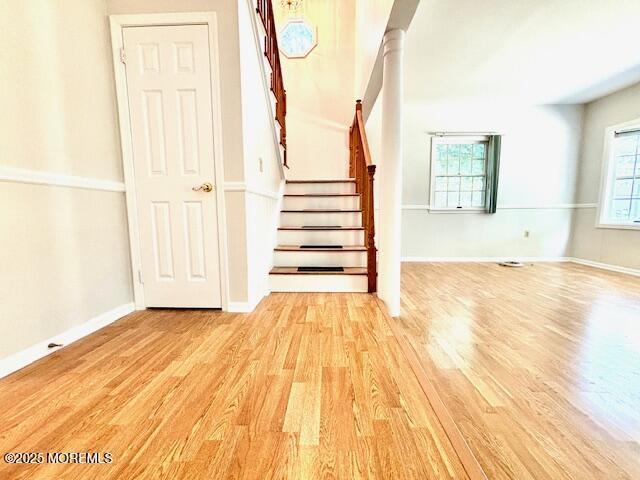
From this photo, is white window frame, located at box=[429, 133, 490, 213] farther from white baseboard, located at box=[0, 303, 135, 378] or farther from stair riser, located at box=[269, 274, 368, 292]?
white baseboard, located at box=[0, 303, 135, 378]

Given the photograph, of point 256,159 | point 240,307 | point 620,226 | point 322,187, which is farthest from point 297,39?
point 620,226

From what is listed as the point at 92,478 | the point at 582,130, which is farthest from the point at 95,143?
the point at 582,130

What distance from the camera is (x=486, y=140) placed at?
486 cm

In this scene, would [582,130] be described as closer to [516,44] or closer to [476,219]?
[476,219]

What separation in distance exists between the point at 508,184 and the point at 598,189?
128cm

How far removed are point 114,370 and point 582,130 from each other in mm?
6859

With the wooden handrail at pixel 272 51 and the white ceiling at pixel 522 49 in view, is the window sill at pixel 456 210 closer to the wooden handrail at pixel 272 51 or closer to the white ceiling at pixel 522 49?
the white ceiling at pixel 522 49

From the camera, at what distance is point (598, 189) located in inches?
180

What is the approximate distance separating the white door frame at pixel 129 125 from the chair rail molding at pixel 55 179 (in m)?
0.16

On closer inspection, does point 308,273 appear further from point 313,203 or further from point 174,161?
point 174,161

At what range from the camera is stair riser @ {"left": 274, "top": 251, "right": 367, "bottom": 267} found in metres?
2.94

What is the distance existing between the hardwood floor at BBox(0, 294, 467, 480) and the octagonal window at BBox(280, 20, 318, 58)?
15.5 feet

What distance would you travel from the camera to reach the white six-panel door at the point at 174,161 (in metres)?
2.07

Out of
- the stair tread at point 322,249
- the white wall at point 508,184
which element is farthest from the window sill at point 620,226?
the stair tread at point 322,249
